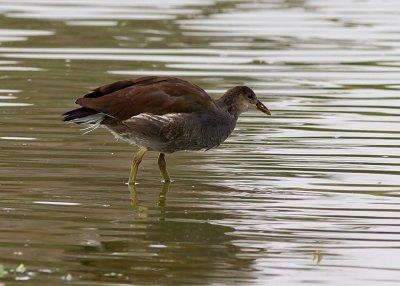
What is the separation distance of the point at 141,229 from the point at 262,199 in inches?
62.0

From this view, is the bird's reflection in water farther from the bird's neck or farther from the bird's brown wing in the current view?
the bird's neck

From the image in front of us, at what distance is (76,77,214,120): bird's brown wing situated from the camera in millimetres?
12766

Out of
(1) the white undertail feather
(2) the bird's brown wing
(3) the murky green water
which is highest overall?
(2) the bird's brown wing

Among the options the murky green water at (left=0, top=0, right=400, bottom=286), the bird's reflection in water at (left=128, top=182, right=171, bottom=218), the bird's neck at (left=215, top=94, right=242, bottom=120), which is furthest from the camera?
the bird's neck at (left=215, top=94, right=242, bottom=120)

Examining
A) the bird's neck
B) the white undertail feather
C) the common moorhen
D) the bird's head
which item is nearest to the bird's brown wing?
the common moorhen

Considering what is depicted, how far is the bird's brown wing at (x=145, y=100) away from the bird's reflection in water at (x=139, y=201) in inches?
28.8

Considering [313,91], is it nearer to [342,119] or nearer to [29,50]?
[342,119]

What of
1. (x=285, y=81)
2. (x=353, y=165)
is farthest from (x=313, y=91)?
(x=353, y=165)

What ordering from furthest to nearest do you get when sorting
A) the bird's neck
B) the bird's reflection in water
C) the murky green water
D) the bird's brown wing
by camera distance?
1. the bird's neck
2. the bird's brown wing
3. the bird's reflection in water
4. the murky green water

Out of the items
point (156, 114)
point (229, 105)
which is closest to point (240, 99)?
point (229, 105)

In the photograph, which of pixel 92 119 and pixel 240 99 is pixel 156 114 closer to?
pixel 92 119

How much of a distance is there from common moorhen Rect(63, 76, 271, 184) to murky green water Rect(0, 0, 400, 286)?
469 mm

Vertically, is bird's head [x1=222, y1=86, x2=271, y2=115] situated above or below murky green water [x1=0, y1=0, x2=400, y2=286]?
above

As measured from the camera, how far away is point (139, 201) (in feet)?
40.5
